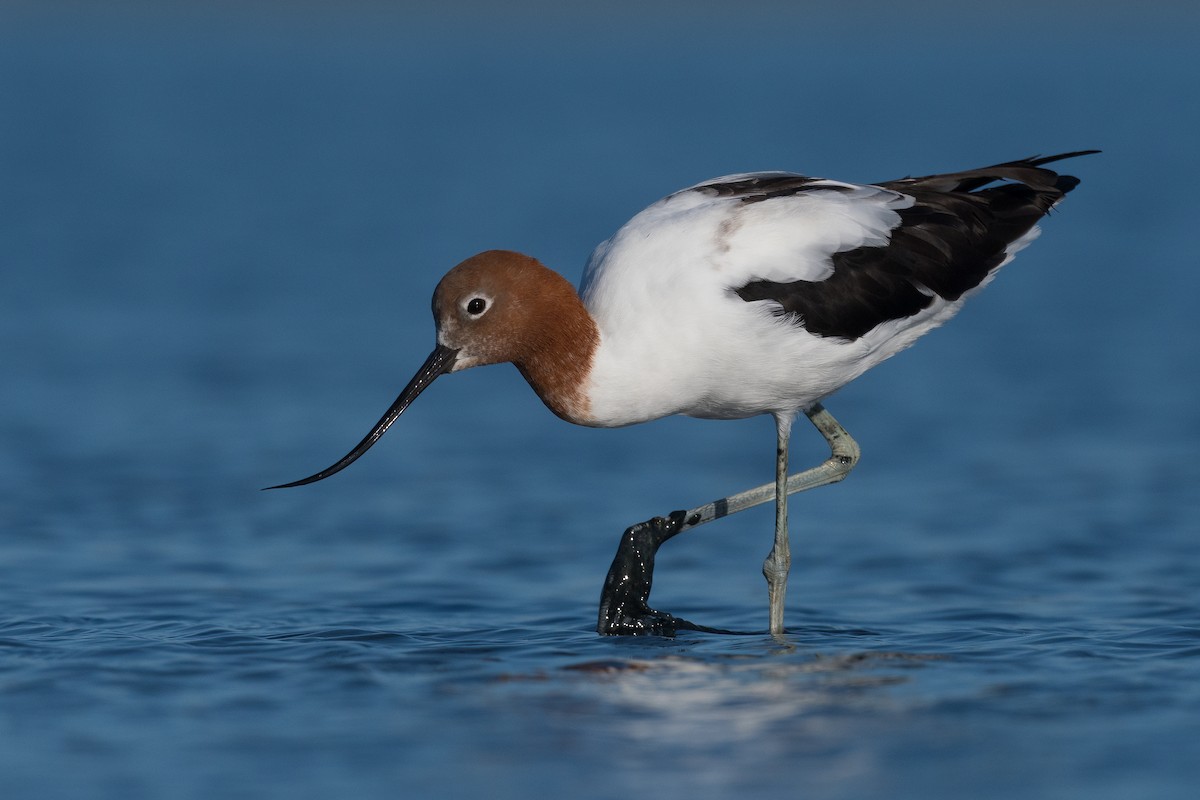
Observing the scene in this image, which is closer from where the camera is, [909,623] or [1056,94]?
[909,623]

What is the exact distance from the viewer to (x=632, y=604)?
8391 mm

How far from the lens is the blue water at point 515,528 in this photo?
653cm

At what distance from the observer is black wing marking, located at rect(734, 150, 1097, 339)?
26.9 feet

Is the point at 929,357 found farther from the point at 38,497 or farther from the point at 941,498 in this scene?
the point at 38,497

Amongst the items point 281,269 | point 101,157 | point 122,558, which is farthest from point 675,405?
point 101,157

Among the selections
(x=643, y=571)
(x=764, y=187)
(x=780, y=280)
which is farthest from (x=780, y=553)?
(x=764, y=187)

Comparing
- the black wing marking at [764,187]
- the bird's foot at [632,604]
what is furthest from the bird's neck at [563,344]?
the black wing marking at [764,187]

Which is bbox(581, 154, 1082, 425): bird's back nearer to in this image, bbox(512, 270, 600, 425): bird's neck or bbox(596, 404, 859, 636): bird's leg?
bbox(512, 270, 600, 425): bird's neck

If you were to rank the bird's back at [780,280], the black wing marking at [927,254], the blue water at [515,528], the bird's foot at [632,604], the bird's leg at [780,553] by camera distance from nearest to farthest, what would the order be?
the blue water at [515,528] < the bird's back at [780,280] < the black wing marking at [927,254] < the bird's foot at [632,604] < the bird's leg at [780,553]

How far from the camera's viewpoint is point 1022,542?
10336 mm

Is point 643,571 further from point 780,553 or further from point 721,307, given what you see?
point 721,307

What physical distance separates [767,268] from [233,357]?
8202 mm

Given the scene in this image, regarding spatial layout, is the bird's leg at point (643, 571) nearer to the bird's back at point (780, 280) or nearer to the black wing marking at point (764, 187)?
the bird's back at point (780, 280)

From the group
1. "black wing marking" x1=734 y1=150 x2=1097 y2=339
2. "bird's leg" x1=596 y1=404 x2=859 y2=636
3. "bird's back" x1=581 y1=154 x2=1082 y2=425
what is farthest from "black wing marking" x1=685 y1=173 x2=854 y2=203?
"bird's leg" x1=596 y1=404 x2=859 y2=636
